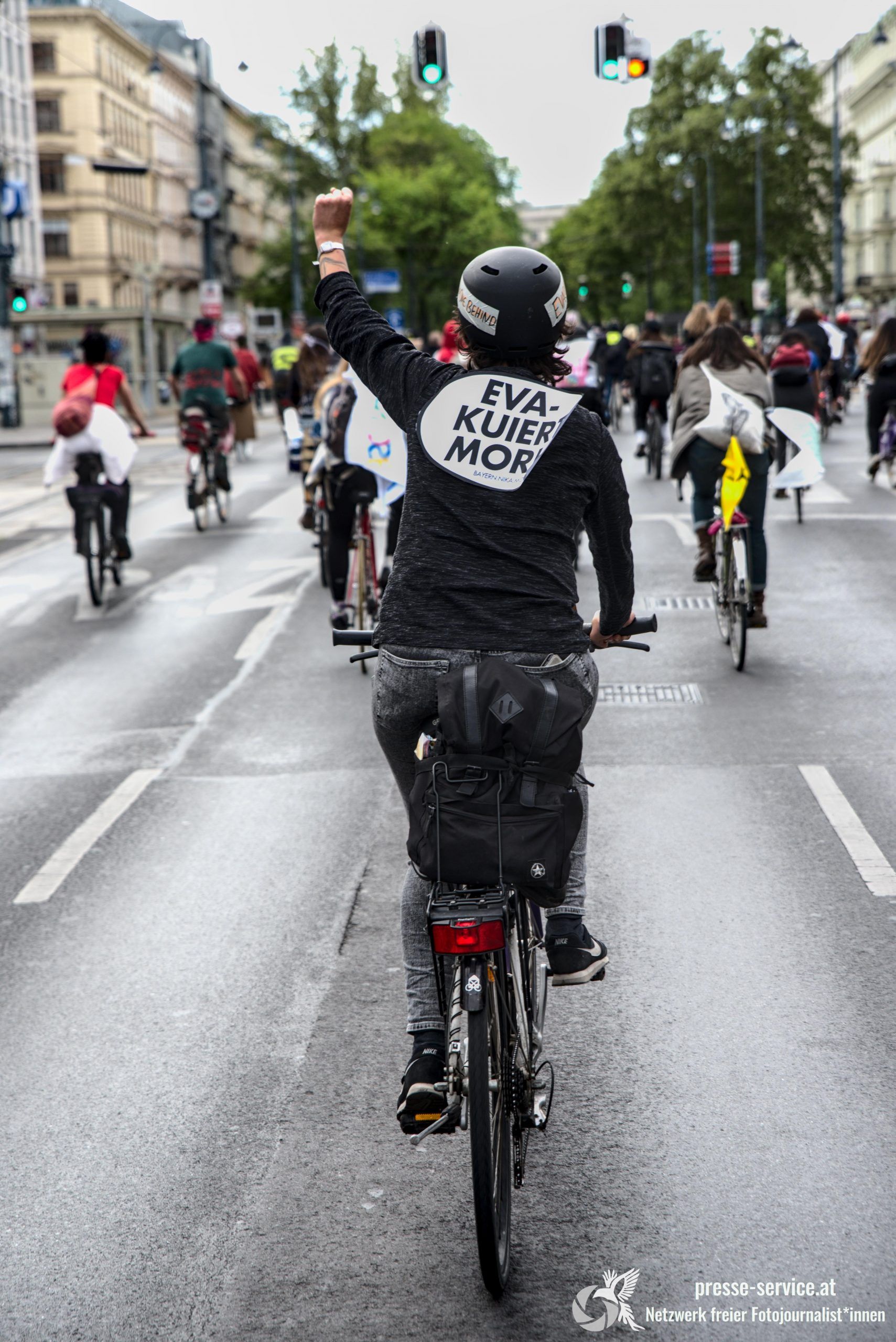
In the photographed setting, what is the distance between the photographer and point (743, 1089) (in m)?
4.54

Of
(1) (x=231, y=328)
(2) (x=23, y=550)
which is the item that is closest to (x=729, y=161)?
(1) (x=231, y=328)

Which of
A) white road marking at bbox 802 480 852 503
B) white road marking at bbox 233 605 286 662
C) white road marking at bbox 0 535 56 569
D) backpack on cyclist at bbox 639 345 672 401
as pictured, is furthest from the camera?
backpack on cyclist at bbox 639 345 672 401

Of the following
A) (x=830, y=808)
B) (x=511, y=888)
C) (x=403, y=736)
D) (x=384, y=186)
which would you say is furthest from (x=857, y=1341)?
(x=384, y=186)

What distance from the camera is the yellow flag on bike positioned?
10.5 metres

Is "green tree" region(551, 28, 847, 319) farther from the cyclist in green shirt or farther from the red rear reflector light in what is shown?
the red rear reflector light

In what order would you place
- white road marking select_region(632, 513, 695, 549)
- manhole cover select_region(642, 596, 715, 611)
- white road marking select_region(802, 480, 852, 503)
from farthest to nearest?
white road marking select_region(802, 480, 852, 503)
white road marking select_region(632, 513, 695, 549)
manhole cover select_region(642, 596, 715, 611)

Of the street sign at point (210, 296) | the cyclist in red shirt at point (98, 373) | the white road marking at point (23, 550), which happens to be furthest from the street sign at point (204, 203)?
the cyclist in red shirt at point (98, 373)

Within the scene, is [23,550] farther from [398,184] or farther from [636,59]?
[398,184]

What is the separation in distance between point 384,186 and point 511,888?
81.9 m

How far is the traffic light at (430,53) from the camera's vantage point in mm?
20438

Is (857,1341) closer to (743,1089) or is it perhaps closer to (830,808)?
(743,1089)

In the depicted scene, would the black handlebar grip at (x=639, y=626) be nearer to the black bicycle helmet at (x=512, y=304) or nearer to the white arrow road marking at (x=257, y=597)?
the black bicycle helmet at (x=512, y=304)

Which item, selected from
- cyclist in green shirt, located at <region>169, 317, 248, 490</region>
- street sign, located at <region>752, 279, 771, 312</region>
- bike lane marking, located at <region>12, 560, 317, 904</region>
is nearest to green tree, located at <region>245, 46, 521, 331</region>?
street sign, located at <region>752, 279, 771, 312</region>

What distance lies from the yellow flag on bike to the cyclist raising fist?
679 cm
